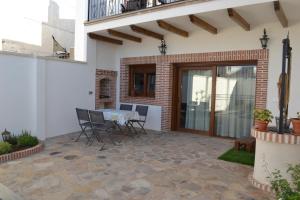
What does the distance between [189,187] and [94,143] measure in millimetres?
3124

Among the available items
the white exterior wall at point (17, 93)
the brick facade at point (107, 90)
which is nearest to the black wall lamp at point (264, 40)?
the brick facade at point (107, 90)

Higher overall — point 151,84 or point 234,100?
point 151,84

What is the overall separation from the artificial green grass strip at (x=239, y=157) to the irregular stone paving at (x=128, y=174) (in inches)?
7.8

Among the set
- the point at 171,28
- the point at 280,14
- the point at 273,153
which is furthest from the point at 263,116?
the point at 171,28

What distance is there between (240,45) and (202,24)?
47.9 inches

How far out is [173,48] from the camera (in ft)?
25.1

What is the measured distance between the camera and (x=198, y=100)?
7574 millimetres

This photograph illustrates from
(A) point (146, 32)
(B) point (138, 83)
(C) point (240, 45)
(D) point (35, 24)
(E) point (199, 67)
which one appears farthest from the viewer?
(D) point (35, 24)

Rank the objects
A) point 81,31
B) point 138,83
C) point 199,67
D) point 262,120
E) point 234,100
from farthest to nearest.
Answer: point 138,83 < point 81,31 < point 199,67 < point 234,100 < point 262,120

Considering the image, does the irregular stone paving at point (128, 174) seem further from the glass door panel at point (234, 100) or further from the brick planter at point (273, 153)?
the glass door panel at point (234, 100)

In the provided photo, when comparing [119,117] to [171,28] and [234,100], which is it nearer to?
[171,28]

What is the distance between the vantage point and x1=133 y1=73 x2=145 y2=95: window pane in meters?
8.59

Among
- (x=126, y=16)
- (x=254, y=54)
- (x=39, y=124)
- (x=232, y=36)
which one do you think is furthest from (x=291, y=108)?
(x=39, y=124)

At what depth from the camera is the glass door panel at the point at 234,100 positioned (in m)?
6.77
